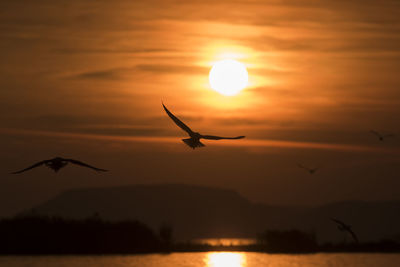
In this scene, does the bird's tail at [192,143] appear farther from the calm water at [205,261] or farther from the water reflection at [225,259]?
the water reflection at [225,259]

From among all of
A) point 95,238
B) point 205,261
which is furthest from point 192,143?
point 95,238

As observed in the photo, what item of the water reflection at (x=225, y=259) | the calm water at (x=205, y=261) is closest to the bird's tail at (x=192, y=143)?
the calm water at (x=205, y=261)

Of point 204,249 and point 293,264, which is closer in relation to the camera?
point 293,264

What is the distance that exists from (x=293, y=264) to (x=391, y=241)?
20756mm

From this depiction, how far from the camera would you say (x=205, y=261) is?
69.1 meters

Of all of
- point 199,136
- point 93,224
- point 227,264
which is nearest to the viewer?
point 199,136

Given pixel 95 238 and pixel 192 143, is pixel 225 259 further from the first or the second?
pixel 192 143

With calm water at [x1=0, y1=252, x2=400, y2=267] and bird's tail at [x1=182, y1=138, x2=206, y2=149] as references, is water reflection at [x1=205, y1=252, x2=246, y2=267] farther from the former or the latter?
bird's tail at [x1=182, y1=138, x2=206, y2=149]

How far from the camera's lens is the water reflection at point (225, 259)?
6769 centimetres

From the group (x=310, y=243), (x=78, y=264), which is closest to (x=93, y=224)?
(x=78, y=264)

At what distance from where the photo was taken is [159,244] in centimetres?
7462

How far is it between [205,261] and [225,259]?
586 centimetres

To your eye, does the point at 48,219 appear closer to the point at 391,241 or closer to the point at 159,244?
the point at 159,244

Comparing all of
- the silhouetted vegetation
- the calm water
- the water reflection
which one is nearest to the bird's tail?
the calm water
